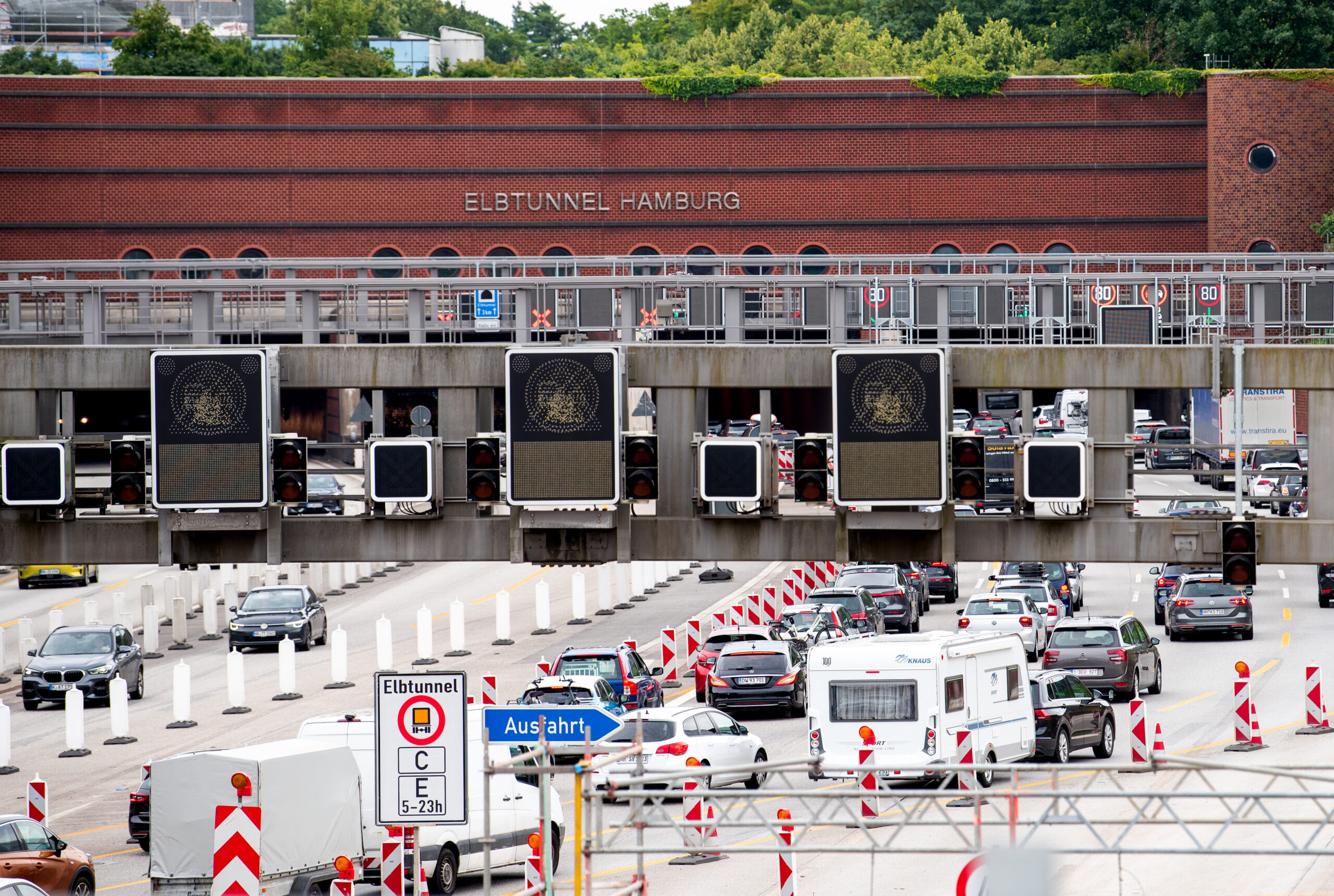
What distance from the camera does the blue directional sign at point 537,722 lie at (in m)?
13.8

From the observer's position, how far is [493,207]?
6700 centimetres

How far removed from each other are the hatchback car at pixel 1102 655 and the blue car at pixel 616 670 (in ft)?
22.2

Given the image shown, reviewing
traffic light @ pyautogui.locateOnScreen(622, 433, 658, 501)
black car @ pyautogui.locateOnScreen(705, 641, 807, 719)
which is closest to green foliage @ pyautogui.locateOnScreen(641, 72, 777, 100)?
black car @ pyautogui.locateOnScreen(705, 641, 807, 719)

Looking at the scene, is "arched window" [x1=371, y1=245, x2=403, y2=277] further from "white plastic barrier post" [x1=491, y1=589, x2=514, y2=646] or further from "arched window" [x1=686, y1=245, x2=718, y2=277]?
"white plastic barrier post" [x1=491, y1=589, x2=514, y2=646]

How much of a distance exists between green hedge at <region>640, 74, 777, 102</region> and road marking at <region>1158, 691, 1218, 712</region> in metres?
39.0

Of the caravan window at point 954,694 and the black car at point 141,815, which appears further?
the caravan window at point 954,694

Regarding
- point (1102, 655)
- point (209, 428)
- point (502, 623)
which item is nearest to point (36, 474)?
point (209, 428)

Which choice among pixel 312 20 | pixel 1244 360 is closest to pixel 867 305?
pixel 1244 360

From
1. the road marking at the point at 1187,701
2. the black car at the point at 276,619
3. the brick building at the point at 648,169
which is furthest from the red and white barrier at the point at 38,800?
the brick building at the point at 648,169

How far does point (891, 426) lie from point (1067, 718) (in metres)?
8.14

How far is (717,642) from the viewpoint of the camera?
107 ft

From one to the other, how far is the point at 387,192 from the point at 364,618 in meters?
26.1

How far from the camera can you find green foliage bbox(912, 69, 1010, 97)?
65.9m

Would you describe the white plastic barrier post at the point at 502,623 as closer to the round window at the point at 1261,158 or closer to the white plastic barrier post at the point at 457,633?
the white plastic barrier post at the point at 457,633
